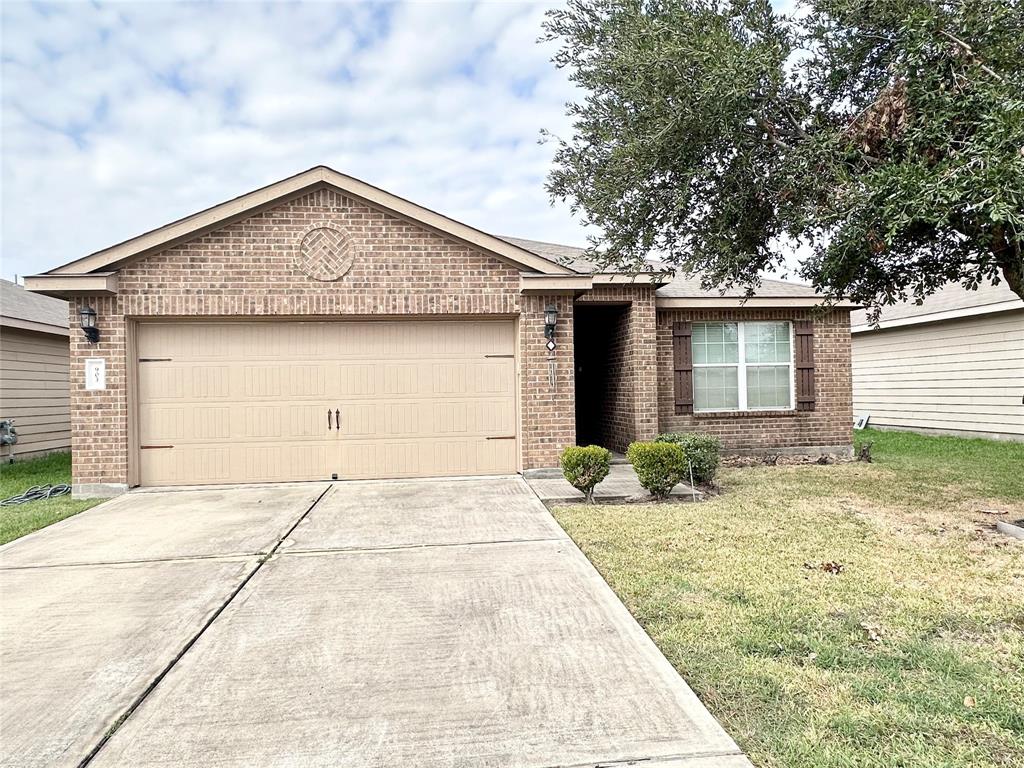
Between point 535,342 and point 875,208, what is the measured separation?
4725 millimetres

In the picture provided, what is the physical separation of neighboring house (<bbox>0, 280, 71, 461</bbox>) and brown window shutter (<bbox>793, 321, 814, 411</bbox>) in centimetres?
1431

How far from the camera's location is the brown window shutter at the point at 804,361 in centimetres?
1077

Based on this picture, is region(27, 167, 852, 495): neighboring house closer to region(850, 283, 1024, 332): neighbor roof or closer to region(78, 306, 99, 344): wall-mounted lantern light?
region(78, 306, 99, 344): wall-mounted lantern light

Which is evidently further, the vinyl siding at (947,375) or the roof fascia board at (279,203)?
the vinyl siding at (947,375)

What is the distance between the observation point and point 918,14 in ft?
15.5

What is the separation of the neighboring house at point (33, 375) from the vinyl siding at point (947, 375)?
19.2m

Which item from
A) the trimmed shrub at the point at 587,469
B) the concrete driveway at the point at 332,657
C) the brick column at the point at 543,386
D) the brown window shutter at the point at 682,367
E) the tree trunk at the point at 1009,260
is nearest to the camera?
the concrete driveway at the point at 332,657

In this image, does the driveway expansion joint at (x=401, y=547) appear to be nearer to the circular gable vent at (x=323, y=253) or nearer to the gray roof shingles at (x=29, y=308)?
the circular gable vent at (x=323, y=253)

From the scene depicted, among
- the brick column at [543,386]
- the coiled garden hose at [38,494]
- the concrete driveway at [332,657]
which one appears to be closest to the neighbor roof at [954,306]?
the brick column at [543,386]

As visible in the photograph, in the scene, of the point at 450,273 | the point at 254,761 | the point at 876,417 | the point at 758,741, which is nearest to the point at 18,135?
the point at 450,273

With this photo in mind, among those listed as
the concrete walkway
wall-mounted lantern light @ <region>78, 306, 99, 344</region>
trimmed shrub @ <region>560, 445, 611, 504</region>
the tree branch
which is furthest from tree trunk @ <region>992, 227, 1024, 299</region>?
wall-mounted lantern light @ <region>78, 306, 99, 344</region>

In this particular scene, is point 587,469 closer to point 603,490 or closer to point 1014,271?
point 603,490

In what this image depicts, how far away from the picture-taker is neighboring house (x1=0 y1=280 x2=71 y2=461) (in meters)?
11.2

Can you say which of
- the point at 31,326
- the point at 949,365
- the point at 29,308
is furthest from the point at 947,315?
the point at 29,308
